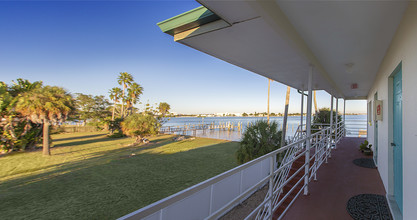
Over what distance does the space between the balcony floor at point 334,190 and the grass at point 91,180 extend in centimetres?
375

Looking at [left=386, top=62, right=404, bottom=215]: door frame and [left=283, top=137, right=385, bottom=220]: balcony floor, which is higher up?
[left=386, top=62, right=404, bottom=215]: door frame

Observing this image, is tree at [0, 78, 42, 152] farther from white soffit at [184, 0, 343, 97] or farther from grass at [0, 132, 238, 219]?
white soffit at [184, 0, 343, 97]

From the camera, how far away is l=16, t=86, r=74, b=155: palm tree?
26.0ft

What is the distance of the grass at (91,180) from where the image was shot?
4148 millimetres

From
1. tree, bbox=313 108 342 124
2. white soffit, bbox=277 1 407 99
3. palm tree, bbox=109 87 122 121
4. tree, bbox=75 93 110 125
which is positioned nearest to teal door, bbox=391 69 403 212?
white soffit, bbox=277 1 407 99

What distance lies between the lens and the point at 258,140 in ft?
19.1

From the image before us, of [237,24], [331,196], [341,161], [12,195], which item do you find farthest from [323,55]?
[12,195]

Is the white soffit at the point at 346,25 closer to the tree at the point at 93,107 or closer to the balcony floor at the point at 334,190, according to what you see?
the balcony floor at the point at 334,190

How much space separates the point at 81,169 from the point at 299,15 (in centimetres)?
872

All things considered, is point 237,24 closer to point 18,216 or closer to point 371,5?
point 371,5

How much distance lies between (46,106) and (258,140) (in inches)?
386

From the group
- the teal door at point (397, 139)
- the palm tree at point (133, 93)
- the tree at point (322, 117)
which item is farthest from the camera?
the palm tree at point (133, 93)

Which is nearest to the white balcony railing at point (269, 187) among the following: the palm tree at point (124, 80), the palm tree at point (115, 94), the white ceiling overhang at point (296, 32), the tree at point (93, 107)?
the white ceiling overhang at point (296, 32)

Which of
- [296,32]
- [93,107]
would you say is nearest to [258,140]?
[296,32]
